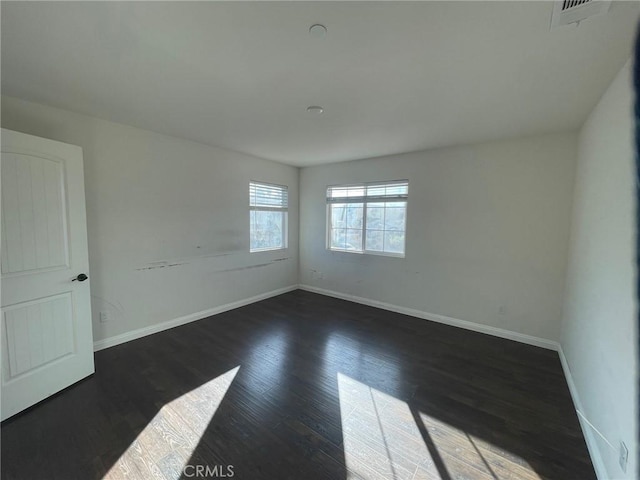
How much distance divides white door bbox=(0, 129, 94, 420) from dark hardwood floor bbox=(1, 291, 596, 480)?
222 millimetres

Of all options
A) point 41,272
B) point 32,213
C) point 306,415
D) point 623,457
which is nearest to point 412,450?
point 306,415

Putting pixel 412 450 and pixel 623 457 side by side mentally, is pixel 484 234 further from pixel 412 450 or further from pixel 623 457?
pixel 412 450

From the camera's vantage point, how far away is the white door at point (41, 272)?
6.37 ft

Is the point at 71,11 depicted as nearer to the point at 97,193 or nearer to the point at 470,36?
the point at 97,193

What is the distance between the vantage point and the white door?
1.94 metres

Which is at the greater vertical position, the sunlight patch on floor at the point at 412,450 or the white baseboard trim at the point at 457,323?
the white baseboard trim at the point at 457,323

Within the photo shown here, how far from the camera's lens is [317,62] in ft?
5.62

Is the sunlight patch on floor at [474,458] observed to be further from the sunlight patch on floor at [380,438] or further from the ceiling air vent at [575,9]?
the ceiling air vent at [575,9]

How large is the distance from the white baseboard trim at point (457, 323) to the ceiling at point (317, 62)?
238cm

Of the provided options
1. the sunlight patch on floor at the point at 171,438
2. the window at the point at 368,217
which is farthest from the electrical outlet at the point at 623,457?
the window at the point at 368,217
